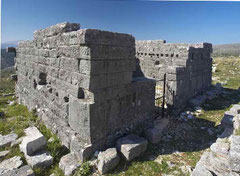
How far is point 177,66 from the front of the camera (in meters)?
8.28

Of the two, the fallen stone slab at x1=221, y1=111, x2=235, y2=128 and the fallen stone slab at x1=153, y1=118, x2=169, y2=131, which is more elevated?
the fallen stone slab at x1=221, y1=111, x2=235, y2=128

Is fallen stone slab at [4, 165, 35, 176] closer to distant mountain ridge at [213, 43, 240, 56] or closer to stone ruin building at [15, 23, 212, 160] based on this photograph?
stone ruin building at [15, 23, 212, 160]

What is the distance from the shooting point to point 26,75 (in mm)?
7785

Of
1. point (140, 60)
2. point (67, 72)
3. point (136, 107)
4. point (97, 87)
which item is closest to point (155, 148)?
point (136, 107)

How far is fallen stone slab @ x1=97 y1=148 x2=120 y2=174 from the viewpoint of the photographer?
3619mm

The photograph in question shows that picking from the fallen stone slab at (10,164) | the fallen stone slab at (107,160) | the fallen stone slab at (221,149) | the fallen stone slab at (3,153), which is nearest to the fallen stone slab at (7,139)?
the fallen stone slab at (3,153)

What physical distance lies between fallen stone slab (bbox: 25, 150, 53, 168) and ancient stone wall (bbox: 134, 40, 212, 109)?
4.70m

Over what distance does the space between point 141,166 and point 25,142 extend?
3.00m

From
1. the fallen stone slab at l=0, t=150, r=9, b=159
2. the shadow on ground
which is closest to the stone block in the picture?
the fallen stone slab at l=0, t=150, r=9, b=159

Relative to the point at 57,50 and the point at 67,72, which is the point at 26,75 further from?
the point at 67,72

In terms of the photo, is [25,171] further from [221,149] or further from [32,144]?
[221,149]

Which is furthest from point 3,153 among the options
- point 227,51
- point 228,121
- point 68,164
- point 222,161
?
point 227,51

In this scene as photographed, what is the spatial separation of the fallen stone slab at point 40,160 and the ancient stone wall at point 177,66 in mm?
4702

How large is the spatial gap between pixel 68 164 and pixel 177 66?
682 centimetres
